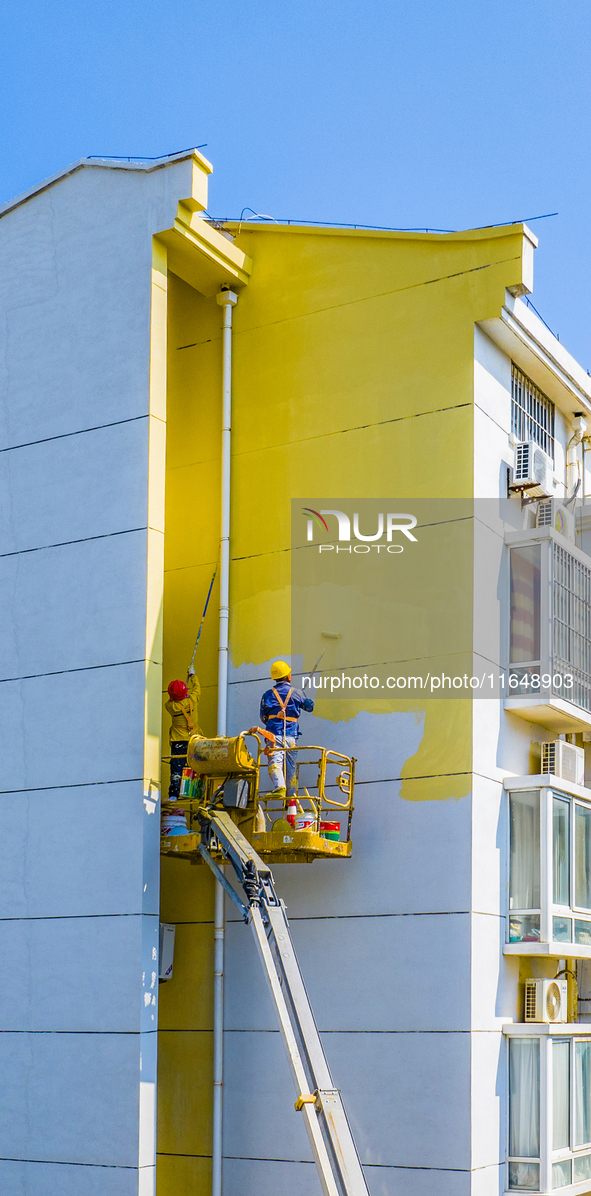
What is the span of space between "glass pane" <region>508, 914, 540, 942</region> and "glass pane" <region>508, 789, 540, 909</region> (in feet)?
0.40

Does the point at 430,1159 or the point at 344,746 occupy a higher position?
the point at 344,746

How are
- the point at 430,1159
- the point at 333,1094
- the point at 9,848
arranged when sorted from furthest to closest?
the point at 9,848 → the point at 430,1159 → the point at 333,1094

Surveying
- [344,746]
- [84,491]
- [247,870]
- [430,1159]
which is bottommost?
[430,1159]

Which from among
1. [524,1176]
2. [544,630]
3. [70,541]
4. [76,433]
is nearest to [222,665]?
[70,541]

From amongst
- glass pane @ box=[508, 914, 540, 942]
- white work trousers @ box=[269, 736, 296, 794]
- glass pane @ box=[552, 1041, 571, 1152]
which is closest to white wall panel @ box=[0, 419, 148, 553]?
white work trousers @ box=[269, 736, 296, 794]

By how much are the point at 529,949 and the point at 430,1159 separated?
2463 millimetres

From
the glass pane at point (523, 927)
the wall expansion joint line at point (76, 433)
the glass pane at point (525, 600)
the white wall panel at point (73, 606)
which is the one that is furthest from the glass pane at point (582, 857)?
the wall expansion joint line at point (76, 433)

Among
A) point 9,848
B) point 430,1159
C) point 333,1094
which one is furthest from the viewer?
point 9,848

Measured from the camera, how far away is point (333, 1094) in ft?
40.5

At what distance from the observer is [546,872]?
14.7 metres

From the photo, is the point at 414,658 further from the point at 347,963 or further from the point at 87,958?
the point at 87,958

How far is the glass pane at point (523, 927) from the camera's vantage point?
14.7 m

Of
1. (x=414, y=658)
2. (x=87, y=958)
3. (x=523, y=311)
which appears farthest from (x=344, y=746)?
(x=523, y=311)

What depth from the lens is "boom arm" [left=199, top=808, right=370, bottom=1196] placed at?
11938 millimetres
